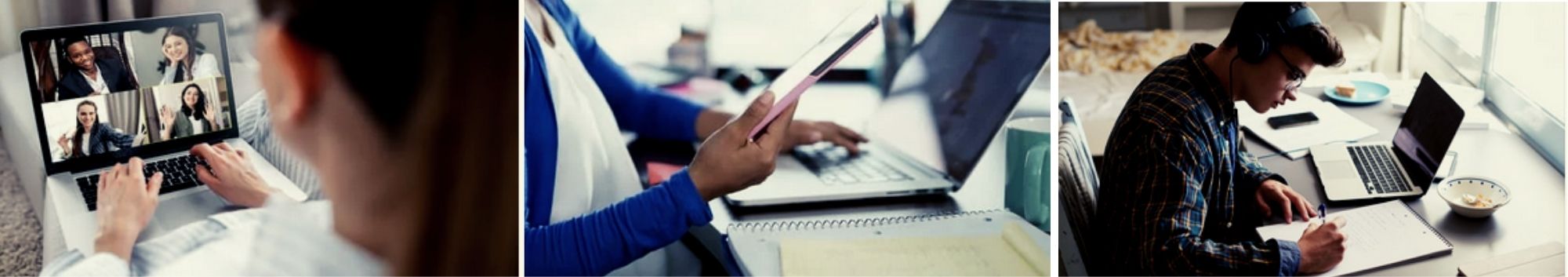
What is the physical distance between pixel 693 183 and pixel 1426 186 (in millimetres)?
1238

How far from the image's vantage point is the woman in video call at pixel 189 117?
2.23 meters

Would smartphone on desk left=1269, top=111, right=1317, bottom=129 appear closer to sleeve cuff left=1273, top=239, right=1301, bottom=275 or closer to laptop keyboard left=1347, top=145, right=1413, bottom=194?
laptop keyboard left=1347, top=145, right=1413, bottom=194

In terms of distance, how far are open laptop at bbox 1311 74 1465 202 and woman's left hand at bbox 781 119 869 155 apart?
2.67ft

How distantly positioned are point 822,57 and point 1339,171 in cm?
90

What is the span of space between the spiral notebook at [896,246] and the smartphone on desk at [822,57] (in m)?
0.21

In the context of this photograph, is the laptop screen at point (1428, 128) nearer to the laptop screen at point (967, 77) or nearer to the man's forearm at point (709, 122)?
the laptop screen at point (967, 77)

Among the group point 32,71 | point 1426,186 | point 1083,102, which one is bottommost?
point 1426,186

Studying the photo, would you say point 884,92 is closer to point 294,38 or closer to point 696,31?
point 696,31

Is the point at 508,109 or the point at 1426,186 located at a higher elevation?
the point at 508,109

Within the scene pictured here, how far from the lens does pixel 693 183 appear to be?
2.31 m

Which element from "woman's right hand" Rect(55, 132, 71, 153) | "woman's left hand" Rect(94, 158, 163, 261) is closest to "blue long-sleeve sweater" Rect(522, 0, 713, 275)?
"woman's left hand" Rect(94, 158, 163, 261)

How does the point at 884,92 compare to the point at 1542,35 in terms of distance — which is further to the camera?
the point at 884,92

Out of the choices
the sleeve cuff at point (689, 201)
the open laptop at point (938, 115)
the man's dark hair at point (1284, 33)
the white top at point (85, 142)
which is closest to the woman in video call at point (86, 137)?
the white top at point (85, 142)

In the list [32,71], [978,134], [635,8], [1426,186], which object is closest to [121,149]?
[32,71]
